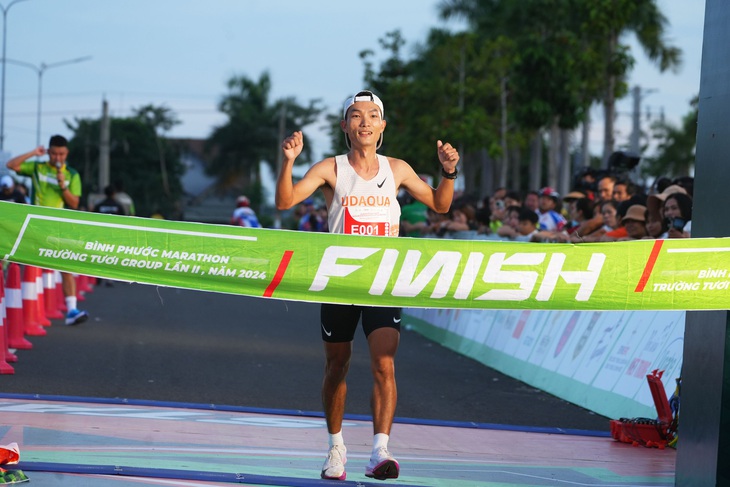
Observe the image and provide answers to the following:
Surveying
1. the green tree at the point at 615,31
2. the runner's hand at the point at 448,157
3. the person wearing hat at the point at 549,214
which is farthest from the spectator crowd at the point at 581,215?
the green tree at the point at 615,31

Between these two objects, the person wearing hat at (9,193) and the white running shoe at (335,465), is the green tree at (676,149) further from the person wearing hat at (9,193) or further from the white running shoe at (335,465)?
the white running shoe at (335,465)

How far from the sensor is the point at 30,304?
1566cm

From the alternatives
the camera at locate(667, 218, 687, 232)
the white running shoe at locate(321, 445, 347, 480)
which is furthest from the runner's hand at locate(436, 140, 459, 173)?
the camera at locate(667, 218, 687, 232)

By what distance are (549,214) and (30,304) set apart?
6.76 meters

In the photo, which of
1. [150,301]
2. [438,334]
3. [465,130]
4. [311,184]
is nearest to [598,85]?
[465,130]

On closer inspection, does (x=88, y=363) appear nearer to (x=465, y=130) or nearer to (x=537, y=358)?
(x=537, y=358)

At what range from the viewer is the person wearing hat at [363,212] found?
6801 mm

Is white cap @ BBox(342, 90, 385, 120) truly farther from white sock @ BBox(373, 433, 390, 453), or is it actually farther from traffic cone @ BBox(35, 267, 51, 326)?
traffic cone @ BBox(35, 267, 51, 326)

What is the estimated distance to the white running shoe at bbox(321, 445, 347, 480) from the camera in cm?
667

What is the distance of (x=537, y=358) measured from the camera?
1272cm

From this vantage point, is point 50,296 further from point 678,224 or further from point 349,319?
point 349,319

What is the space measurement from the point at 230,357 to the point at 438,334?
4.35m

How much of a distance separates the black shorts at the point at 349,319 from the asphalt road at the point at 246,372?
29cm

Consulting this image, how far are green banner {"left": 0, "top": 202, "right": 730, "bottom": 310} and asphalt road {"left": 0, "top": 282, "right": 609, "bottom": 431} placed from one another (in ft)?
1.88
